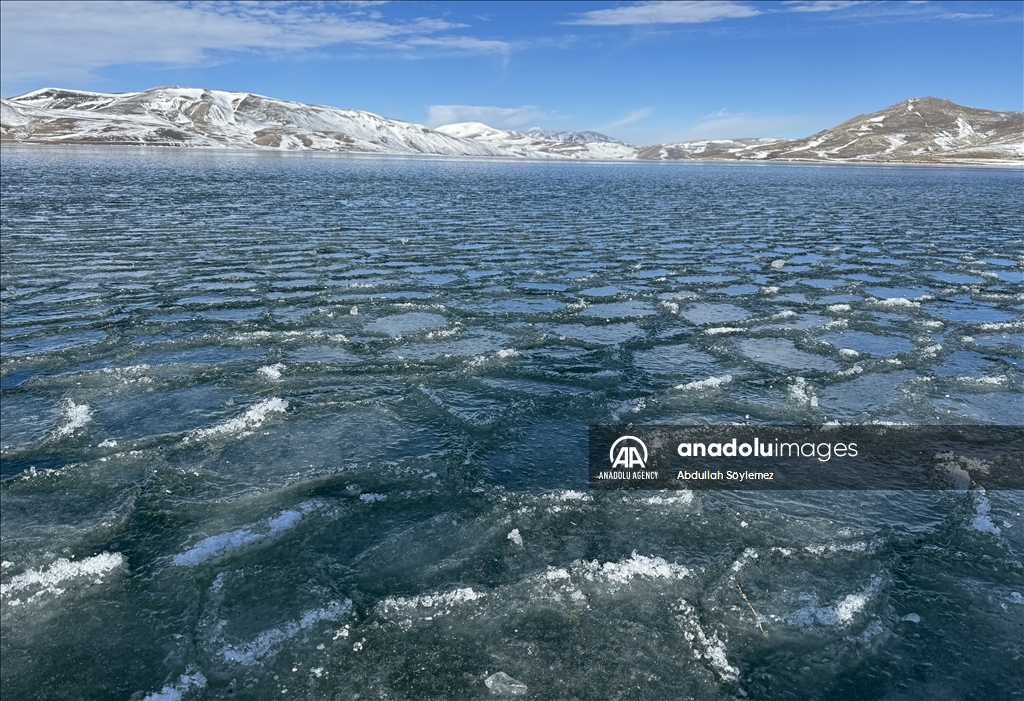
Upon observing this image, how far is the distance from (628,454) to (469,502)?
2.80 m

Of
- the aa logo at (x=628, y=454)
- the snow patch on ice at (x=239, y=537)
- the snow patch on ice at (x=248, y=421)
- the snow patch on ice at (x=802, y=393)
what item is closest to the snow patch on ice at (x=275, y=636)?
the snow patch on ice at (x=239, y=537)

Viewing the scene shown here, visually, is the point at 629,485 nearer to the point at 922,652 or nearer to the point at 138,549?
the point at 922,652

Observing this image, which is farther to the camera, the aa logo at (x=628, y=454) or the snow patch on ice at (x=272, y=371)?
the snow patch on ice at (x=272, y=371)

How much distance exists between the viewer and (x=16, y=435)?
30.4ft

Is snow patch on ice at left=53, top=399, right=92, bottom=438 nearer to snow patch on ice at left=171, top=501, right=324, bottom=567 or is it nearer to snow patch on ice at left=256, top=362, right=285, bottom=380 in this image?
snow patch on ice at left=256, top=362, right=285, bottom=380

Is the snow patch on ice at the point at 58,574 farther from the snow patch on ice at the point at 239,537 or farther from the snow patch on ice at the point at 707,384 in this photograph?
the snow patch on ice at the point at 707,384

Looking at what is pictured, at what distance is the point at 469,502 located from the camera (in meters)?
7.84

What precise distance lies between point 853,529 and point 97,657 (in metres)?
8.21

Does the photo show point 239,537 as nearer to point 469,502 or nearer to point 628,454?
point 469,502

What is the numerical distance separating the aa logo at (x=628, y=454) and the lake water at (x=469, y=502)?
0.56 metres

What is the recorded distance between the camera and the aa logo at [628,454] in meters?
9.03

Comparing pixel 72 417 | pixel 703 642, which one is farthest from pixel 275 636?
pixel 72 417

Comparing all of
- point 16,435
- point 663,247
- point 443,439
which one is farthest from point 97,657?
point 663,247

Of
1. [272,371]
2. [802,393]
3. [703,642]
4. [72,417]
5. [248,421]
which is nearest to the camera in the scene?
[703,642]
